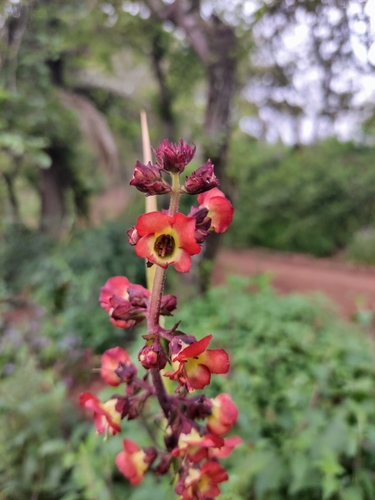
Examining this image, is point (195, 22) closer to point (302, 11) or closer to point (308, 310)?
point (302, 11)

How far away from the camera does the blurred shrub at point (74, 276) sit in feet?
11.4

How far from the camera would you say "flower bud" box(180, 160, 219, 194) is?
688 mm

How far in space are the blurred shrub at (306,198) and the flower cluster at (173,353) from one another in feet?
22.5

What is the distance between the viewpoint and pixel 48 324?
362cm

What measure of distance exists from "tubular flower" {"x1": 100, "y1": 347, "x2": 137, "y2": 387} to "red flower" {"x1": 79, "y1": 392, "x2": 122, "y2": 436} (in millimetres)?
45

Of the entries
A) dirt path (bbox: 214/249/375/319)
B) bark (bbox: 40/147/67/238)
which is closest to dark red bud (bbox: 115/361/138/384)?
dirt path (bbox: 214/249/375/319)

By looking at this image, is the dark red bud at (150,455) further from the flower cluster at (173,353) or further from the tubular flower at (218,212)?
the tubular flower at (218,212)

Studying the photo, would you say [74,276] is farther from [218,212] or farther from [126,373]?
[218,212]

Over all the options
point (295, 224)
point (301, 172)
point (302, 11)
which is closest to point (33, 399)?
point (302, 11)

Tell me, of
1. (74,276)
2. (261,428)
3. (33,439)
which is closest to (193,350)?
(261,428)

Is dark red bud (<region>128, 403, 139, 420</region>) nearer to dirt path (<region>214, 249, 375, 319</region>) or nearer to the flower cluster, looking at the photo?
the flower cluster

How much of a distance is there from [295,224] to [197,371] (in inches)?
311

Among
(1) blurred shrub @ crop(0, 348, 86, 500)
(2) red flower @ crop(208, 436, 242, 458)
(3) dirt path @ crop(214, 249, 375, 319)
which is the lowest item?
(3) dirt path @ crop(214, 249, 375, 319)

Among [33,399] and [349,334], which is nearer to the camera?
[33,399]
